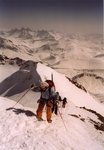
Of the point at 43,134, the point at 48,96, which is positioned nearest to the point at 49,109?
the point at 48,96

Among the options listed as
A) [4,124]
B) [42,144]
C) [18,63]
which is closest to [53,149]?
[42,144]

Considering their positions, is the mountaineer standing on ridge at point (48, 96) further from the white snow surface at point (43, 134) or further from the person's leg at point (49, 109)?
the white snow surface at point (43, 134)

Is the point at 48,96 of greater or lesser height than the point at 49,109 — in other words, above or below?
above

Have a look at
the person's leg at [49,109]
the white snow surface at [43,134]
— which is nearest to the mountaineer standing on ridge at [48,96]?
the person's leg at [49,109]

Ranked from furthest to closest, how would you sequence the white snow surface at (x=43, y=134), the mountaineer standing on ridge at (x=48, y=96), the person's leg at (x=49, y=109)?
the person's leg at (x=49, y=109)
the mountaineer standing on ridge at (x=48, y=96)
the white snow surface at (x=43, y=134)

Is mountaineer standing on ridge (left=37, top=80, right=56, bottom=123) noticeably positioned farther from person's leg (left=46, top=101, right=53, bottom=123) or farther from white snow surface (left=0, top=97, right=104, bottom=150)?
white snow surface (left=0, top=97, right=104, bottom=150)

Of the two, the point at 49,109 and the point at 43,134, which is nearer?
the point at 43,134

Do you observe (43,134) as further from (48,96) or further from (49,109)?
(48,96)

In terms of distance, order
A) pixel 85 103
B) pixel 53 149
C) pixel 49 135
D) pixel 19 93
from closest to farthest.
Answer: pixel 53 149 → pixel 49 135 → pixel 19 93 → pixel 85 103

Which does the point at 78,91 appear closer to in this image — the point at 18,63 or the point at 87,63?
the point at 18,63

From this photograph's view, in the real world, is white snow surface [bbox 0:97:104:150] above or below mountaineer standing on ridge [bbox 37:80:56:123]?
below

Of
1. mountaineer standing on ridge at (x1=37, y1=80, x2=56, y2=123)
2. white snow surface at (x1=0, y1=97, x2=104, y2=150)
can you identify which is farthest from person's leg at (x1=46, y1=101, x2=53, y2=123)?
white snow surface at (x1=0, y1=97, x2=104, y2=150)
